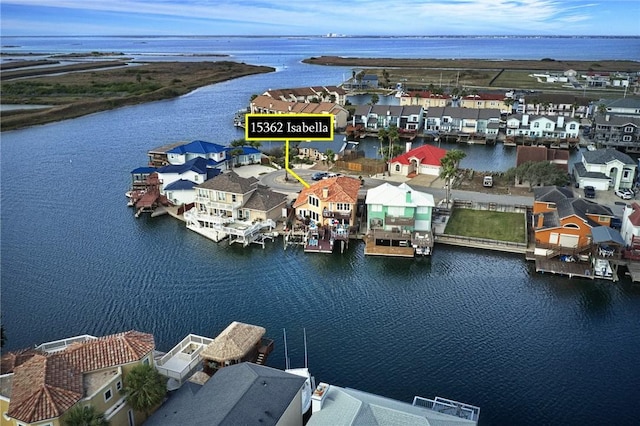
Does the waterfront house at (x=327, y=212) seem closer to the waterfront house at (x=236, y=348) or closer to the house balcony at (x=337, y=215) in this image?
the house balcony at (x=337, y=215)

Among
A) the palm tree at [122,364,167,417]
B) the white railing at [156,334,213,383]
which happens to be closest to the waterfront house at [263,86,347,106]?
the white railing at [156,334,213,383]

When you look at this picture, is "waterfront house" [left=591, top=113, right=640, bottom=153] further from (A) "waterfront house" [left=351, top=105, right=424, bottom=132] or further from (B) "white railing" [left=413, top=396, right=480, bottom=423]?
(B) "white railing" [left=413, top=396, right=480, bottom=423]

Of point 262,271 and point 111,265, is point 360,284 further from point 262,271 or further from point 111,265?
point 111,265

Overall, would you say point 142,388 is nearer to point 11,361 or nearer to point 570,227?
point 11,361

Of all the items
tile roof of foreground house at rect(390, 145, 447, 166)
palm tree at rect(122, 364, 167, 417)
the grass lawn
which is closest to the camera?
palm tree at rect(122, 364, 167, 417)

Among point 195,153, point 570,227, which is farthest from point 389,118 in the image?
point 570,227

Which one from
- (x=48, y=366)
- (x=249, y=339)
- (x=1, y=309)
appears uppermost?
(x=48, y=366)

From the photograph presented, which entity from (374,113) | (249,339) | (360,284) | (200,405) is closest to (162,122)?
(374,113)

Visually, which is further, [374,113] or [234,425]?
[374,113]
